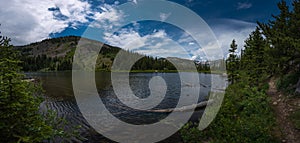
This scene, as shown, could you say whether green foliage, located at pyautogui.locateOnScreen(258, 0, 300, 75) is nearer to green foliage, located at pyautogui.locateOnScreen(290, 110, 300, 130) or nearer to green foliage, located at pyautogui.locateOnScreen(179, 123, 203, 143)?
green foliage, located at pyautogui.locateOnScreen(290, 110, 300, 130)

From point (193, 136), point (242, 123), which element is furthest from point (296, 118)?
point (193, 136)

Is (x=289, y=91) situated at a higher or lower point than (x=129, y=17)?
lower

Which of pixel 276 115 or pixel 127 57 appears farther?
pixel 127 57

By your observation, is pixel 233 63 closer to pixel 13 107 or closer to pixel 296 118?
pixel 296 118

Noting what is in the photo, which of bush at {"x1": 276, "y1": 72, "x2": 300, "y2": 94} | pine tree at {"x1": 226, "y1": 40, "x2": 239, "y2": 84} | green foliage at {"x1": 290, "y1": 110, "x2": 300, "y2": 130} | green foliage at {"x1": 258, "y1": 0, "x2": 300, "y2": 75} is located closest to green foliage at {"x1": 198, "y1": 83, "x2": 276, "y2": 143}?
green foliage at {"x1": 290, "y1": 110, "x2": 300, "y2": 130}

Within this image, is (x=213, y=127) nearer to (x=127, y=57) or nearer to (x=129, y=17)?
(x=129, y=17)

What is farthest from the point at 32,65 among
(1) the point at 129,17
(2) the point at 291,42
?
(2) the point at 291,42

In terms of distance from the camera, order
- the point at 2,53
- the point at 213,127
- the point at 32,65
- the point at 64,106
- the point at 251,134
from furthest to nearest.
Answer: the point at 32,65 → the point at 64,106 → the point at 213,127 → the point at 251,134 → the point at 2,53

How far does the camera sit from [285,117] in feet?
33.7

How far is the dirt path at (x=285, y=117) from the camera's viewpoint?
27.0ft

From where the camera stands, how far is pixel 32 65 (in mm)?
155375

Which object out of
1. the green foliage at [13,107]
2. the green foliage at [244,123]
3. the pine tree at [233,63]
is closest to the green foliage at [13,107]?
the green foliage at [13,107]

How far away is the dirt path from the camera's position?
27.0ft

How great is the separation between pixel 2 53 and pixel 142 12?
34.9 ft
